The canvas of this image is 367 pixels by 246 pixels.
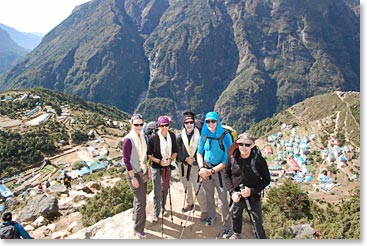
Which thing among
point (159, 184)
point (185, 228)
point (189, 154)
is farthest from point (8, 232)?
point (189, 154)

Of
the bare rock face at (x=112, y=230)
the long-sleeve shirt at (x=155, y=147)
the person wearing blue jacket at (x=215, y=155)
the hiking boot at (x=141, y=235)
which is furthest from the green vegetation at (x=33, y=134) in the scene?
the person wearing blue jacket at (x=215, y=155)

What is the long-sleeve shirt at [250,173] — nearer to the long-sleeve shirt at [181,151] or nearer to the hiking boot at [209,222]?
the long-sleeve shirt at [181,151]

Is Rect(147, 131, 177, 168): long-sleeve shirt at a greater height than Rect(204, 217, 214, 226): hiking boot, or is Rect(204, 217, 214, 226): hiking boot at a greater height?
Rect(147, 131, 177, 168): long-sleeve shirt

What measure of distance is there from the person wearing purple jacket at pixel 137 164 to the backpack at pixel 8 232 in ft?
7.46

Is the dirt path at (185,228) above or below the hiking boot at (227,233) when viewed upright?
below

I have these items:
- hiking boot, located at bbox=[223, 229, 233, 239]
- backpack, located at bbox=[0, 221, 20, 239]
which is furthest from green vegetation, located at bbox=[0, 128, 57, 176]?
hiking boot, located at bbox=[223, 229, 233, 239]

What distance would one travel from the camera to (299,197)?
1073cm

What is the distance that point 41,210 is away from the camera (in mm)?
11500

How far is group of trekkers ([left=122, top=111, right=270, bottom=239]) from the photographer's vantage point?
5.53 metres

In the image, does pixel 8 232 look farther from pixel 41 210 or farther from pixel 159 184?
pixel 41 210

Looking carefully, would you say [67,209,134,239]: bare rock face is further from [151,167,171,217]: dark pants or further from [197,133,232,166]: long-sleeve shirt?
[197,133,232,166]: long-sleeve shirt

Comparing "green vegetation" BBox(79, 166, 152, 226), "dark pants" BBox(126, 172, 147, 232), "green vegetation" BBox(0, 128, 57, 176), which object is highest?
"dark pants" BBox(126, 172, 147, 232)

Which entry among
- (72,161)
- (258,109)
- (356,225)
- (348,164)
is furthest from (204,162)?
(258,109)

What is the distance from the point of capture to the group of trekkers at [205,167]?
553cm
